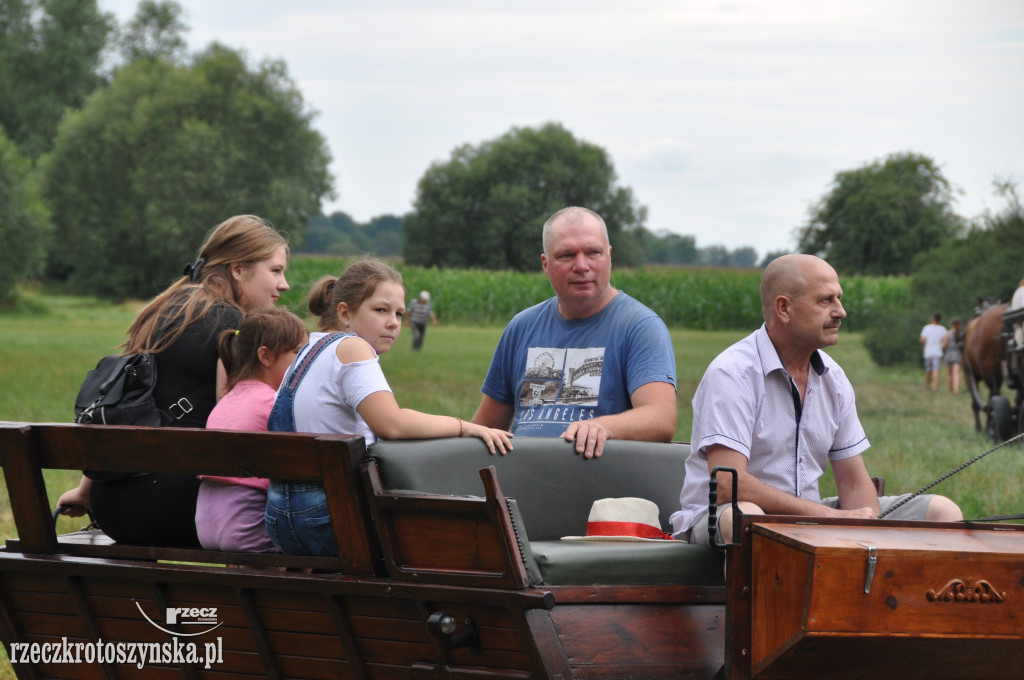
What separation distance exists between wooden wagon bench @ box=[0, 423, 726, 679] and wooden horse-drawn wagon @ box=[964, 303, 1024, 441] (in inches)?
370

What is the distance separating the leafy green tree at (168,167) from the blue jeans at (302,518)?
55.6 m

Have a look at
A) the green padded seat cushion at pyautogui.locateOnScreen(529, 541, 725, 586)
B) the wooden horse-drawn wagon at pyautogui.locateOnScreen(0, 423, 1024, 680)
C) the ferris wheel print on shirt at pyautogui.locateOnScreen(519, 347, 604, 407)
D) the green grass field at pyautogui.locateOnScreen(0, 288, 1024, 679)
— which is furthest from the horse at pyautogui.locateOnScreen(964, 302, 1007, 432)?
the wooden horse-drawn wagon at pyautogui.locateOnScreen(0, 423, 1024, 680)

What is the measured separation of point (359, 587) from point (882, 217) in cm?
7151

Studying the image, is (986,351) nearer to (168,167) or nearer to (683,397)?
(683,397)

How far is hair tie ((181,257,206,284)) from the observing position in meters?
4.38

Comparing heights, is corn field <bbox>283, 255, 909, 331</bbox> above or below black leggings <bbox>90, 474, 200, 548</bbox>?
below

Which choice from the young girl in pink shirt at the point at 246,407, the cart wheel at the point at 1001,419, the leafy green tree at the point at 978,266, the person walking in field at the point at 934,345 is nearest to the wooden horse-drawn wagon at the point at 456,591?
the young girl in pink shirt at the point at 246,407

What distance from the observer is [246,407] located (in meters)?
3.81

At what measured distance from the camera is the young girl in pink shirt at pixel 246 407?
3.64 meters

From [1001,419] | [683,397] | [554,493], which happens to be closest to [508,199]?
[683,397]

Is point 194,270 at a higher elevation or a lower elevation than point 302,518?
higher

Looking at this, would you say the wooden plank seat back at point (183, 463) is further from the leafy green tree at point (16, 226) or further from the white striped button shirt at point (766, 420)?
the leafy green tree at point (16, 226)

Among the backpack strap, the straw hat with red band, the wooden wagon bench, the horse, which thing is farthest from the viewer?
the horse

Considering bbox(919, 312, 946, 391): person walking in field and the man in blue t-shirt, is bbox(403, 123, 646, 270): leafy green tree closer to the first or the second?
bbox(919, 312, 946, 391): person walking in field
